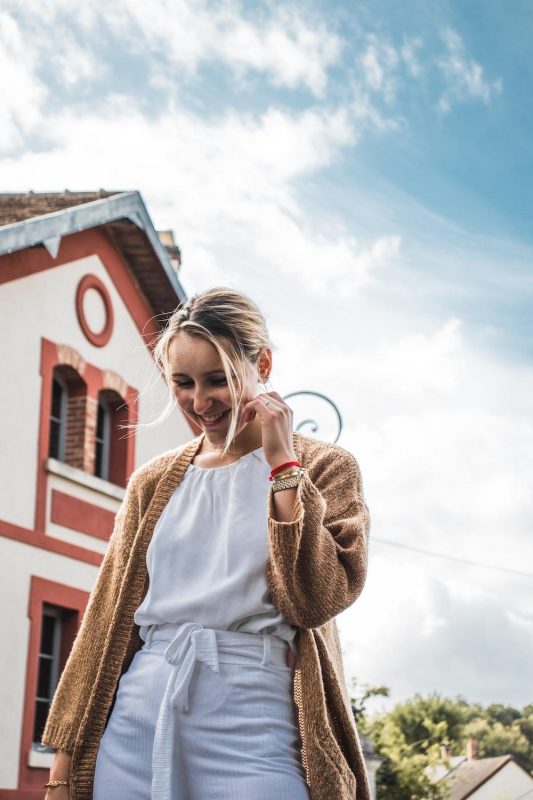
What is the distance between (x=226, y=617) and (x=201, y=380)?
561mm

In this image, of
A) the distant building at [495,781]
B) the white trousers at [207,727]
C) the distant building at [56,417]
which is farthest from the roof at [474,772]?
the white trousers at [207,727]

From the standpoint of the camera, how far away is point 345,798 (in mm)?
2541

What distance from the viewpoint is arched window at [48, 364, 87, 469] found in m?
13.0

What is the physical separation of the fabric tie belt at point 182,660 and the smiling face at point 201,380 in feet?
1.68

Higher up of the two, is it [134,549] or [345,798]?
[134,549]

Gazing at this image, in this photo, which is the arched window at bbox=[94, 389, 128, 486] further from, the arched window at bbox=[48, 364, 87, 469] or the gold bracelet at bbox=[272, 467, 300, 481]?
the gold bracelet at bbox=[272, 467, 300, 481]

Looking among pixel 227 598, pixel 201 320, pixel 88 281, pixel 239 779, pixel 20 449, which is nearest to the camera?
pixel 239 779

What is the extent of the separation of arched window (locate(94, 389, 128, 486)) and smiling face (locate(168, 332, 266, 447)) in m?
11.2

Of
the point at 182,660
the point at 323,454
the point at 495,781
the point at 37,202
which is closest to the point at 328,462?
the point at 323,454

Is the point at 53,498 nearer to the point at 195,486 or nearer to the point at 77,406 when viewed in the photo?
the point at 77,406

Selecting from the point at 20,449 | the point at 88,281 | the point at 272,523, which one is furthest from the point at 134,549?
the point at 88,281

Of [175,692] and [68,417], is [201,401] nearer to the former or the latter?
[175,692]

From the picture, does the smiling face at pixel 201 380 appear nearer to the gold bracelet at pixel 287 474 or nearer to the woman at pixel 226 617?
the woman at pixel 226 617

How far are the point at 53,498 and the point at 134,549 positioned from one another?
987cm
